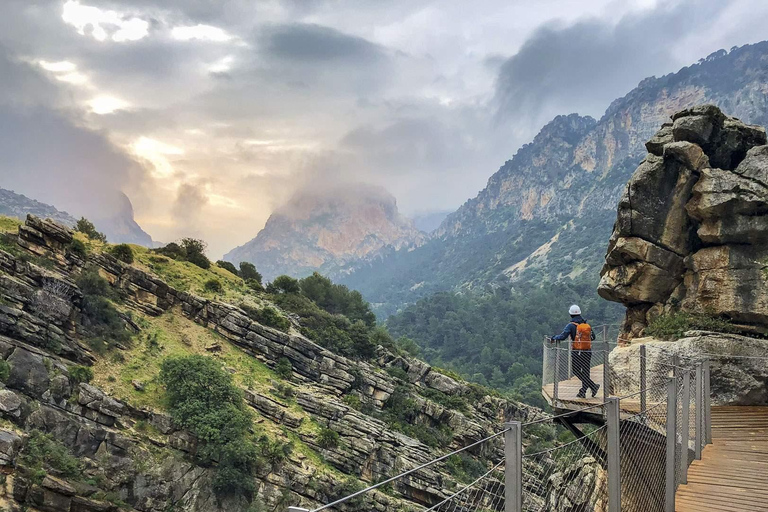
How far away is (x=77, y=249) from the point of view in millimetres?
32406

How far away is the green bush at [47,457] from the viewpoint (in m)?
17.9

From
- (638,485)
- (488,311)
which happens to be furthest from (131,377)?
(488,311)

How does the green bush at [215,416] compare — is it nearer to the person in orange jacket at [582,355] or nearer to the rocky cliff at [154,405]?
the rocky cliff at [154,405]

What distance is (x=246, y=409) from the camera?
27328 millimetres

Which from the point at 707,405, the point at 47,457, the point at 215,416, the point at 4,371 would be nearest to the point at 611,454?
the point at 707,405

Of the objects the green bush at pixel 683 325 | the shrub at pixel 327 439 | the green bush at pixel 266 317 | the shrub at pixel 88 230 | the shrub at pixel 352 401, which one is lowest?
the shrub at pixel 327 439

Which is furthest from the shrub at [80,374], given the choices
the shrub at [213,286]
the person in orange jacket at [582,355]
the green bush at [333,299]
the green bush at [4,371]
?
the green bush at [333,299]

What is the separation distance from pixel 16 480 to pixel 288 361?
1962 cm

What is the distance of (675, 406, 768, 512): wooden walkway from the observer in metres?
6.15

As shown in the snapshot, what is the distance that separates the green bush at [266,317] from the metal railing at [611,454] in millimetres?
29100

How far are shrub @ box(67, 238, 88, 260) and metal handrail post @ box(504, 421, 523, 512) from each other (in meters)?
36.4

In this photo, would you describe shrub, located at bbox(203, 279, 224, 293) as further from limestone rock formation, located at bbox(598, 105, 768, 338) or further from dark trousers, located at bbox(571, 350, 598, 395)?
dark trousers, located at bbox(571, 350, 598, 395)

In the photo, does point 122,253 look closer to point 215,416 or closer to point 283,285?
point 283,285

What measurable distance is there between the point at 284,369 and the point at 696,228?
91.0 ft
